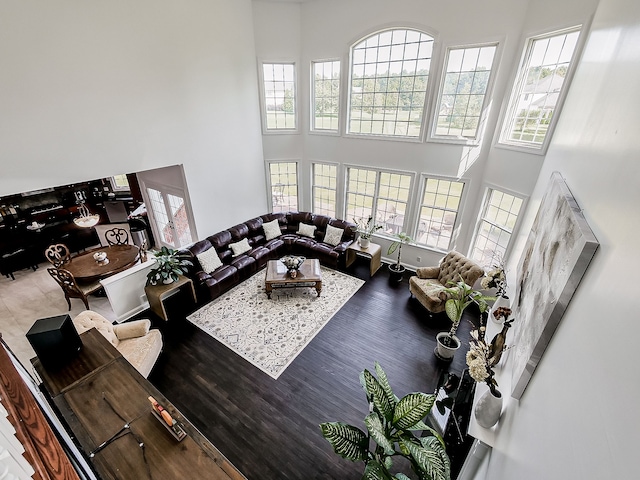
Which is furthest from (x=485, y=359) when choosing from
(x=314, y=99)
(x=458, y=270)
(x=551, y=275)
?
(x=314, y=99)

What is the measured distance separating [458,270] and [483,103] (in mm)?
3235

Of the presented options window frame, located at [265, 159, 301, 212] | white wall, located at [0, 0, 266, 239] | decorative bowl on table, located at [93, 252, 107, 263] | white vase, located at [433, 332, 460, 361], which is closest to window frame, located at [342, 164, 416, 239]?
window frame, located at [265, 159, 301, 212]

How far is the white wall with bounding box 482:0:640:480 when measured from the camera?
1.04 metres

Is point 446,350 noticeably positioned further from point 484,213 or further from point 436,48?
point 436,48

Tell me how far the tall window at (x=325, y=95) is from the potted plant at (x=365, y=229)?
8.23 feet

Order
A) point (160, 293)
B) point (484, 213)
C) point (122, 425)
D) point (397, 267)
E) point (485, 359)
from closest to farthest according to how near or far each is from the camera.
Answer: point (122, 425) → point (485, 359) → point (160, 293) → point (484, 213) → point (397, 267)

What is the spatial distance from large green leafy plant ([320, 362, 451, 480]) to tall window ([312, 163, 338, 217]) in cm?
587

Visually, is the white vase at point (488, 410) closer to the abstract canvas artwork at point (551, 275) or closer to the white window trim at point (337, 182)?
the abstract canvas artwork at point (551, 275)

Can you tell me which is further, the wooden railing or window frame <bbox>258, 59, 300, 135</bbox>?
window frame <bbox>258, 59, 300, 135</bbox>

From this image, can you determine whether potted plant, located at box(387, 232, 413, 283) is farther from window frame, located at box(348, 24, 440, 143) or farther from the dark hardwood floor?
window frame, located at box(348, 24, 440, 143)

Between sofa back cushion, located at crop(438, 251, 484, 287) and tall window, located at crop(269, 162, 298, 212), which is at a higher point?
tall window, located at crop(269, 162, 298, 212)

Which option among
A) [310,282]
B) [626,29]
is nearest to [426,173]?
[310,282]

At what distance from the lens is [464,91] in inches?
218

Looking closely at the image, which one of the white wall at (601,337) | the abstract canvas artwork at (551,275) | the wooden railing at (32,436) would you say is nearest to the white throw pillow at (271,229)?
the abstract canvas artwork at (551,275)
